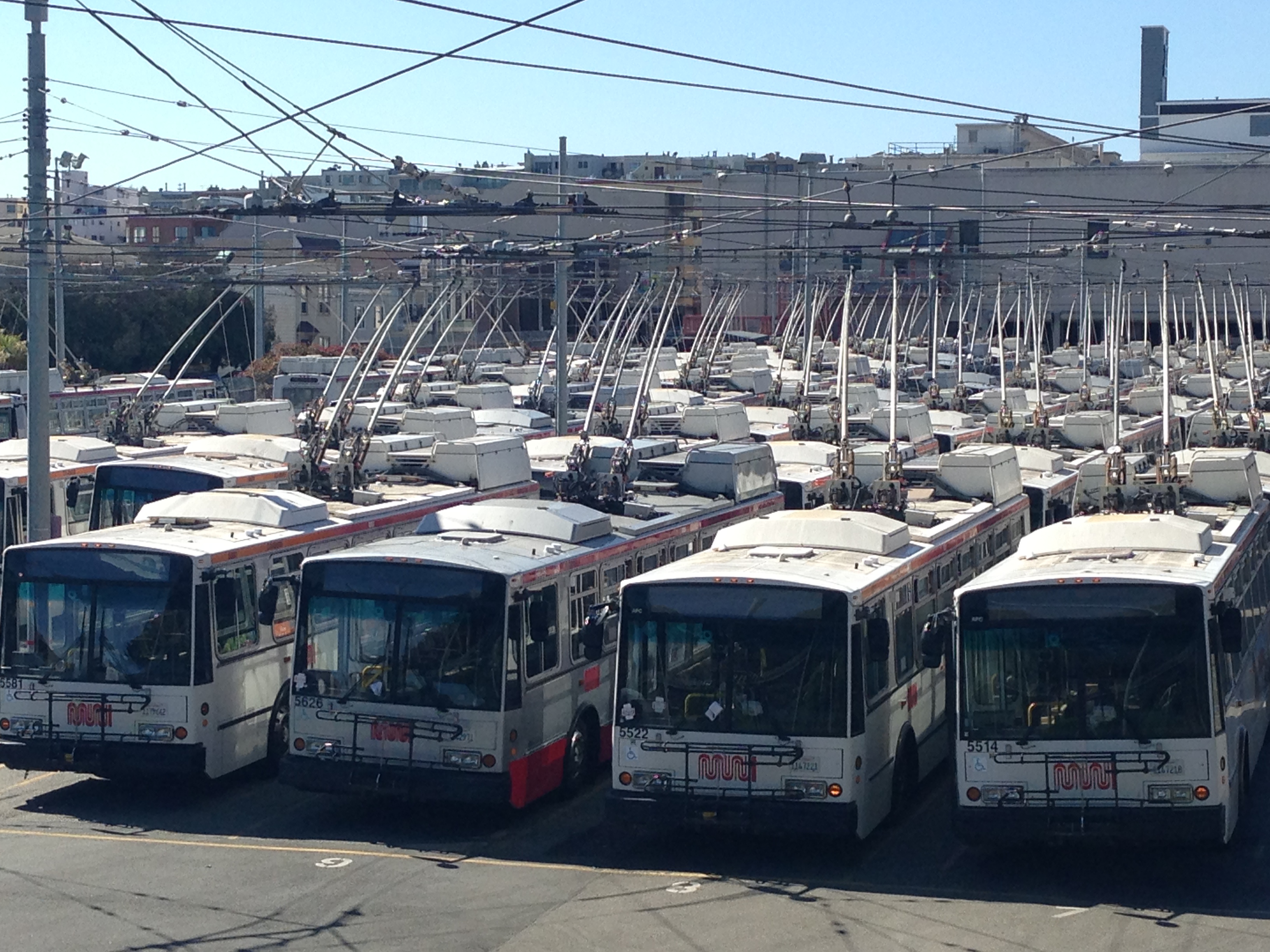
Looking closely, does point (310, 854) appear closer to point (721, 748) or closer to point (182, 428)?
point (721, 748)

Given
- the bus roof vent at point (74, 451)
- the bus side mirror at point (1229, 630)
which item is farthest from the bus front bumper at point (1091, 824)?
the bus roof vent at point (74, 451)

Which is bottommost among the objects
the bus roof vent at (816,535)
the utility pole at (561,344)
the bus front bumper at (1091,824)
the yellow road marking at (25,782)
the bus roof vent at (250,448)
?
the yellow road marking at (25,782)

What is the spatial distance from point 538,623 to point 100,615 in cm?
364

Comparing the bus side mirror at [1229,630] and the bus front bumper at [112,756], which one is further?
the bus front bumper at [112,756]

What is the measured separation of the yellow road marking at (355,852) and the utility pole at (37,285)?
545cm

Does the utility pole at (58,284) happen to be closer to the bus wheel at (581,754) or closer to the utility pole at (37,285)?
the utility pole at (37,285)

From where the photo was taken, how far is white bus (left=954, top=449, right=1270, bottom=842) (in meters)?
11.7

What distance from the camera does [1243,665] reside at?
544 inches

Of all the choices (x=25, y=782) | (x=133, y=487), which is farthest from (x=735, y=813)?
(x=133, y=487)

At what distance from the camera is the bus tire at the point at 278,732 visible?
15.5 meters

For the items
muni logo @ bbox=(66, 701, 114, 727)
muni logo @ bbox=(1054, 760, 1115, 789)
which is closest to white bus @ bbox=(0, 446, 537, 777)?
muni logo @ bbox=(66, 701, 114, 727)

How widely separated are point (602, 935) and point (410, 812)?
4.10m

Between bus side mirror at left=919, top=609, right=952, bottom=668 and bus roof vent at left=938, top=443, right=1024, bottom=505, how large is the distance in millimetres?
6706

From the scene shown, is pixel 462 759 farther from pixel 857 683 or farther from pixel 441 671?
pixel 857 683
